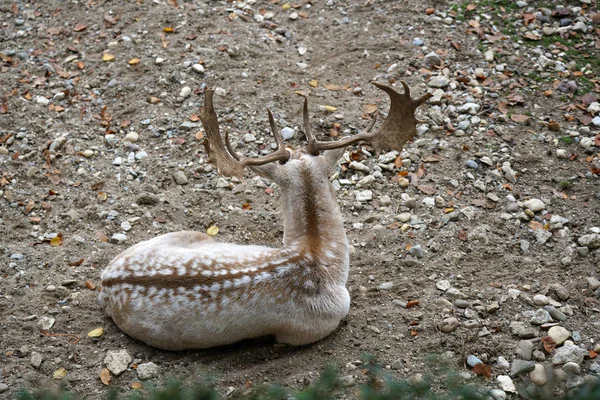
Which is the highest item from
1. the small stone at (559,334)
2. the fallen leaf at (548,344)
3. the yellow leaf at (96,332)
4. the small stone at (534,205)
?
the small stone at (559,334)

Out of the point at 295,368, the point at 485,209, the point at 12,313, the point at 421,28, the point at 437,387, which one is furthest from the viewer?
the point at 421,28

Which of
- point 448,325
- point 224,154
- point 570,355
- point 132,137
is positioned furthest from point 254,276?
point 132,137

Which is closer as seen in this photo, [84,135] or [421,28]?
[84,135]

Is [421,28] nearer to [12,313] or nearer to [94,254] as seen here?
[94,254]

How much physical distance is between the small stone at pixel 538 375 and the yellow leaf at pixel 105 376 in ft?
10.3

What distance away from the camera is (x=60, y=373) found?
5.84 meters

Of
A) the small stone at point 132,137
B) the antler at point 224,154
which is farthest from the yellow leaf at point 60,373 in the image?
the small stone at point 132,137

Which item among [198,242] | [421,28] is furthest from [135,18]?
[198,242]

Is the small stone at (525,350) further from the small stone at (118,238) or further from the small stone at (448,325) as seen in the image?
the small stone at (118,238)

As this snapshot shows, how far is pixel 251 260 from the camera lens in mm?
6055

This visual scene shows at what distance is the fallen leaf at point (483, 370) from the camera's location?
5.59m

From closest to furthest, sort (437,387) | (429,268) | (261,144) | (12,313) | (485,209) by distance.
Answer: (437,387) → (12,313) → (429,268) → (485,209) → (261,144)

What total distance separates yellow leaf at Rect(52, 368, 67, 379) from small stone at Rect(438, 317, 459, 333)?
2957 mm

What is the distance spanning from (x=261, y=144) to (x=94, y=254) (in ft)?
7.69
